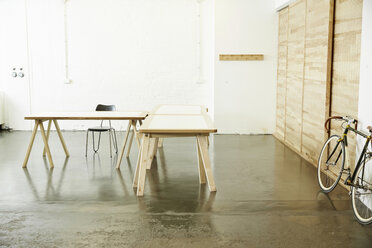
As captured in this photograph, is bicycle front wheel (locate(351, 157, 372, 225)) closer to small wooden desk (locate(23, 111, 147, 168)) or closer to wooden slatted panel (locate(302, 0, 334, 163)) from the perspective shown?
wooden slatted panel (locate(302, 0, 334, 163))

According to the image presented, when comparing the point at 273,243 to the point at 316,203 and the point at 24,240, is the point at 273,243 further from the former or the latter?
the point at 24,240

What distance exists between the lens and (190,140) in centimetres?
864

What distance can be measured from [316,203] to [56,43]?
22.3ft

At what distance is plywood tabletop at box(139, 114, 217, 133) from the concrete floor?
746 mm

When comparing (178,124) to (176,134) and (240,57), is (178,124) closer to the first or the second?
(176,134)

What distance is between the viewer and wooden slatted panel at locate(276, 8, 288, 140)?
8.40m

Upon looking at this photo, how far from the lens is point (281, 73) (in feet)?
28.6

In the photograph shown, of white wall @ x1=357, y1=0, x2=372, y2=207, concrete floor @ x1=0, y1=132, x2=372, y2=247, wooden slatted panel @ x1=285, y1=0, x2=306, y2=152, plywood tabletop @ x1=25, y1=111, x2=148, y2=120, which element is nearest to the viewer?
concrete floor @ x1=0, y1=132, x2=372, y2=247

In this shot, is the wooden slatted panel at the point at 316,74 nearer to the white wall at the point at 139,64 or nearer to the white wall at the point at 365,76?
the white wall at the point at 365,76

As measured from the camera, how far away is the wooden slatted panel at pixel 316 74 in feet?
19.3

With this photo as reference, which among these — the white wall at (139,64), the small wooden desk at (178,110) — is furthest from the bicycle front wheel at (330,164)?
the white wall at (139,64)

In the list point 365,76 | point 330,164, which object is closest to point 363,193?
point 330,164

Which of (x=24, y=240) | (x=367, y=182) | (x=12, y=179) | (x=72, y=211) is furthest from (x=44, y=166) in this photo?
(x=367, y=182)

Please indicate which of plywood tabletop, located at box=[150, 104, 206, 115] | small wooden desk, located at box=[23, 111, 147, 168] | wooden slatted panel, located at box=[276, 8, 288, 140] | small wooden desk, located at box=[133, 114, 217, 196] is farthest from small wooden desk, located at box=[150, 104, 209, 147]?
wooden slatted panel, located at box=[276, 8, 288, 140]
